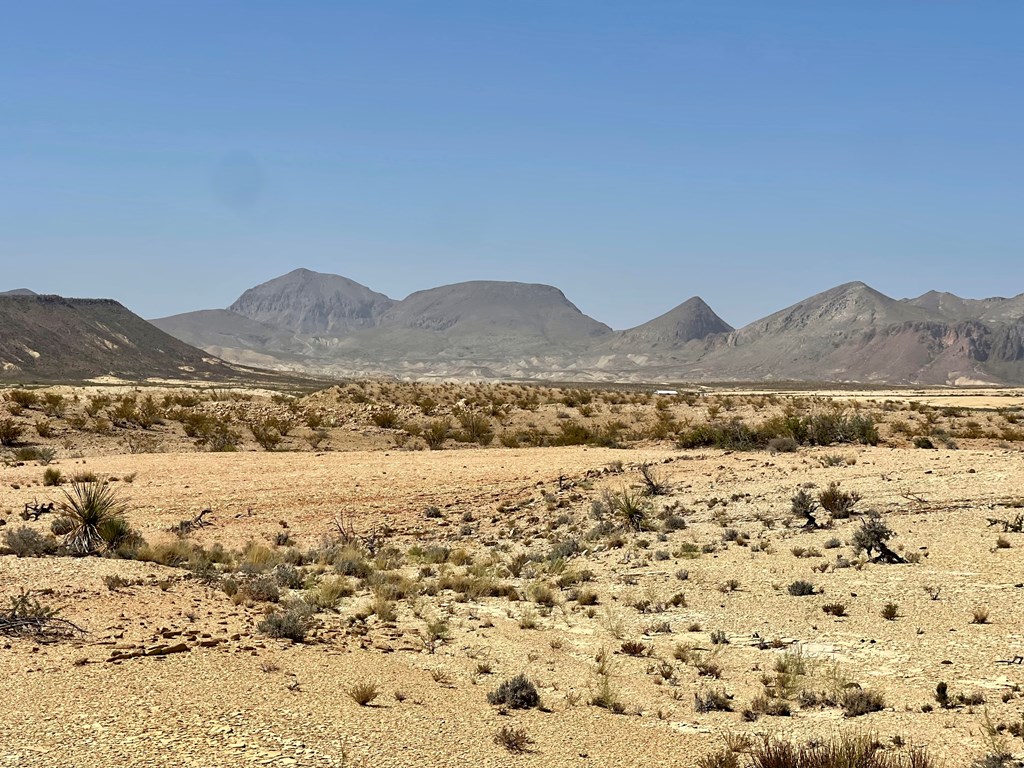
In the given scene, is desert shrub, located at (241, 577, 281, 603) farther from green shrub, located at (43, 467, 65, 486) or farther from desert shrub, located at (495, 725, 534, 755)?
green shrub, located at (43, 467, 65, 486)

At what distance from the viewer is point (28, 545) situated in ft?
46.2

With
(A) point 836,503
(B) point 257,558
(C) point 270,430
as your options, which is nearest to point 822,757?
(B) point 257,558

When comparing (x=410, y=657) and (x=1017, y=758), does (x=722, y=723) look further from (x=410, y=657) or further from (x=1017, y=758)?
(x=410, y=657)

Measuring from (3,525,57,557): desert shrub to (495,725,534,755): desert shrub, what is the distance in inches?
354

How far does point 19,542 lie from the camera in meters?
14.1

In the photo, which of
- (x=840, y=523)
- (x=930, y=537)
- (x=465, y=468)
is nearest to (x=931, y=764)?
(x=930, y=537)

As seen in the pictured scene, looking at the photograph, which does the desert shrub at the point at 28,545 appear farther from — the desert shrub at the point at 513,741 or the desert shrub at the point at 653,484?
the desert shrub at the point at 653,484

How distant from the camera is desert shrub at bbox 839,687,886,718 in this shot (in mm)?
8812

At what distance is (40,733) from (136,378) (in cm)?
11878

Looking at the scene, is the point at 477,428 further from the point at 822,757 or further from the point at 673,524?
the point at 822,757

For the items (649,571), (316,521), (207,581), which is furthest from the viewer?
(316,521)

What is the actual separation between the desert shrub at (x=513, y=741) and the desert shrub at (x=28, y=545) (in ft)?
29.5

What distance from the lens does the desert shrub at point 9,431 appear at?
107ft

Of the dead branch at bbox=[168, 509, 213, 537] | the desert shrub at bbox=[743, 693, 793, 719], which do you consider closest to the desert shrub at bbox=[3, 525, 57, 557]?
the dead branch at bbox=[168, 509, 213, 537]
